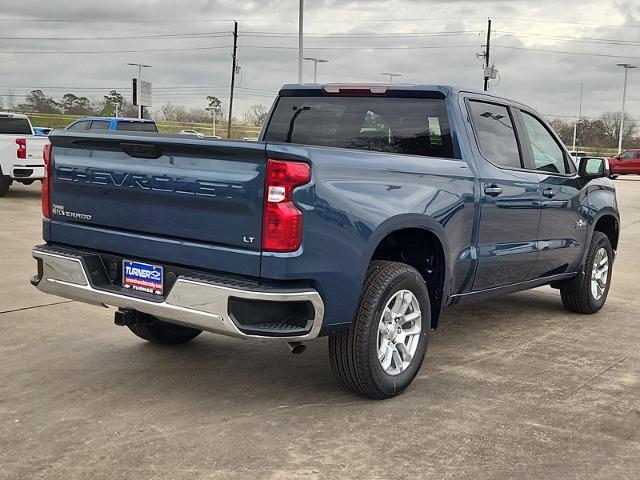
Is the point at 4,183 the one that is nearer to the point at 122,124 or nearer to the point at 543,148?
the point at 122,124

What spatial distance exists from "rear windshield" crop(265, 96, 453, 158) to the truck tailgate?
1719mm

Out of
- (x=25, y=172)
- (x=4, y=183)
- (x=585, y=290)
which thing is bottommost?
(x=585, y=290)

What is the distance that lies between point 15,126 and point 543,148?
13.8 metres

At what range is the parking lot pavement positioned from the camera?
3.57 metres

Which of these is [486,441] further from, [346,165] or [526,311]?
[526,311]

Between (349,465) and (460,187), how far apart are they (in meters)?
2.08

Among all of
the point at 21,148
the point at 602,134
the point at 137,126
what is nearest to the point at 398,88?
the point at 21,148

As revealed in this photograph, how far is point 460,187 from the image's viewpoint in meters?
4.91

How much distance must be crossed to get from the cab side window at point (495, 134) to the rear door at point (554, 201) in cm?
23

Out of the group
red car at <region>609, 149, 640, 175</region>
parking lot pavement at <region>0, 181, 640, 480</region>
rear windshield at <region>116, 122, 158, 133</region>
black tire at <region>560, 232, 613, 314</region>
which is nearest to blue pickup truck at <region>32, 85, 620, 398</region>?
parking lot pavement at <region>0, 181, 640, 480</region>

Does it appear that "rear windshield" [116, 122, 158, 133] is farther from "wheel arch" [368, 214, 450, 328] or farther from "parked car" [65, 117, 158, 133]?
"wheel arch" [368, 214, 450, 328]

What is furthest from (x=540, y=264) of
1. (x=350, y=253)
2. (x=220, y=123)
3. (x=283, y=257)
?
(x=220, y=123)

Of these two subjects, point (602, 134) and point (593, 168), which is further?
point (602, 134)

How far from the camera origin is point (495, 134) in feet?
18.4
